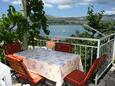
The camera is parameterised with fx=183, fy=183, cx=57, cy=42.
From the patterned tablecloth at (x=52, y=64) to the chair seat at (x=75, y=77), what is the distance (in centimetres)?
7

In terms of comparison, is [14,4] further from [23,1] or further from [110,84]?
[110,84]

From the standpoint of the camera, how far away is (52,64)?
10.6ft

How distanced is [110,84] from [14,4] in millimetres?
2967

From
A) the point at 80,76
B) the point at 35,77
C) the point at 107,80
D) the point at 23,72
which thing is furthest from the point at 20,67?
the point at 107,80

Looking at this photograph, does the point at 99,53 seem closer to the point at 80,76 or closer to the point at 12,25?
the point at 80,76

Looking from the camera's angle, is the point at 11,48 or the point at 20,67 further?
the point at 11,48

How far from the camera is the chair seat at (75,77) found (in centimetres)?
321

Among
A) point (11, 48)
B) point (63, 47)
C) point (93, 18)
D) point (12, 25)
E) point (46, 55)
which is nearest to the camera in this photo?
point (46, 55)

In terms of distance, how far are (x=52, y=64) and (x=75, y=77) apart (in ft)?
1.68

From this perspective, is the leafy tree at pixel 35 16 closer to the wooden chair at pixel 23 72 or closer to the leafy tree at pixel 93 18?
the wooden chair at pixel 23 72

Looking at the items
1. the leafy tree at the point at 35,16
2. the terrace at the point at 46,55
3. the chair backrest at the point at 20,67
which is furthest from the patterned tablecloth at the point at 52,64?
the leafy tree at the point at 35,16

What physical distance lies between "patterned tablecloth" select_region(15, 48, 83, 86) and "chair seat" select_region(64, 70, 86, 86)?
0.07 meters

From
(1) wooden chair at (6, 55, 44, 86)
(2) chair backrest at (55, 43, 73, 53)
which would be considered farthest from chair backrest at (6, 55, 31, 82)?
(2) chair backrest at (55, 43, 73, 53)

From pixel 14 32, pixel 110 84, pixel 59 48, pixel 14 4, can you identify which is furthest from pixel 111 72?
pixel 14 4
